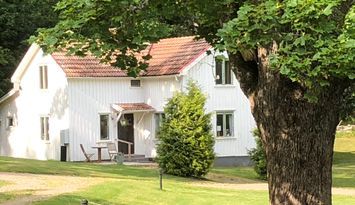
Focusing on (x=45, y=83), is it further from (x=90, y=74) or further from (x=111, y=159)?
(x=111, y=159)

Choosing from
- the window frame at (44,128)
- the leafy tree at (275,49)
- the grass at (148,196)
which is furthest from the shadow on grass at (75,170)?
the leafy tree at (275,49)

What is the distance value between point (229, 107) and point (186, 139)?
9.11 metres

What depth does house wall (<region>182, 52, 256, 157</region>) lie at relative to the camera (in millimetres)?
36188

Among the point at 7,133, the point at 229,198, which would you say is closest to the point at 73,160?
the point at 7,133

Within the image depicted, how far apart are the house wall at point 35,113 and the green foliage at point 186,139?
833 centimetres

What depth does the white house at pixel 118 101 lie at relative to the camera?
35.6 metres

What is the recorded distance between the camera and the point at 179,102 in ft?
95.6

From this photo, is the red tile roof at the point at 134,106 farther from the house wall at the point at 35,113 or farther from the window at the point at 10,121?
the window at the point at 10,121

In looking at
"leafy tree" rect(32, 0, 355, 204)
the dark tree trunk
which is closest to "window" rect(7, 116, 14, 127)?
"leafy tree" rect(32, 0, 355, 204)

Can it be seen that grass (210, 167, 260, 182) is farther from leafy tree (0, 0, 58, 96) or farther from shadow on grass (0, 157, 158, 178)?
→ leafy tree (0, 0, 58, 96)

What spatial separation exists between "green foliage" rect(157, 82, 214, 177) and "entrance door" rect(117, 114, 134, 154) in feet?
26.9

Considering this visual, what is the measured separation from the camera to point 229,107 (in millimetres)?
37188

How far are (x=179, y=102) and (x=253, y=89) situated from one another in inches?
837

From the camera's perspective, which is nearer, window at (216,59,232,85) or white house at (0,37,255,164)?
white house at (0,37,255,164)
